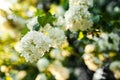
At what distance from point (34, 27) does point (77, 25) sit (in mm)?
199

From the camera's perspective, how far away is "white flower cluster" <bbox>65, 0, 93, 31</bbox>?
2.08m

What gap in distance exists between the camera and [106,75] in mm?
3186

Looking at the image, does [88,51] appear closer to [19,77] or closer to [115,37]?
[115,37]

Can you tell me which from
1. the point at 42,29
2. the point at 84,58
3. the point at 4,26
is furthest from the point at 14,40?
the point at 42,29

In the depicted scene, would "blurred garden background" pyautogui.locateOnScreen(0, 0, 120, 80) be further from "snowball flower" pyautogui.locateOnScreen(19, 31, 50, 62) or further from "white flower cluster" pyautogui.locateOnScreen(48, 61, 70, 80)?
"snowball flower" pyautogui.locateOnScreen(19, 31, 50, 62)

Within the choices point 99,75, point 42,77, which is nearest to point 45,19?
point 42,77

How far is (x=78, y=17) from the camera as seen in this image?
6.81ft

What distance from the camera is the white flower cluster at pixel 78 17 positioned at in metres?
2.08

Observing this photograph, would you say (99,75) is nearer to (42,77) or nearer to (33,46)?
(42,77)

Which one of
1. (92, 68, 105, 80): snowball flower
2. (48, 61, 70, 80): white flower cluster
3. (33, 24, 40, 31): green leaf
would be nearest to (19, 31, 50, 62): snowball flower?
(33, 24, 40, 31): green leaf

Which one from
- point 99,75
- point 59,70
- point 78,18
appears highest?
point 78,18

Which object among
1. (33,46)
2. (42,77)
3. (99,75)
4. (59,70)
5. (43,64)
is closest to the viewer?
(33,46)

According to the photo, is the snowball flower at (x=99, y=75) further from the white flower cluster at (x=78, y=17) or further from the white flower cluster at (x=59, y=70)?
the white flower cluster at (x=78, y=17)

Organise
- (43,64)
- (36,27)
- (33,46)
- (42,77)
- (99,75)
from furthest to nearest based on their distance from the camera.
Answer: (43,64), (99,75), (42,77), (36,27), (33,46)
